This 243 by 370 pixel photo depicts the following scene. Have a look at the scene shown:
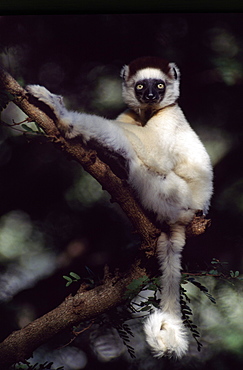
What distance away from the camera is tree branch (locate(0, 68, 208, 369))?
2137 millimetres

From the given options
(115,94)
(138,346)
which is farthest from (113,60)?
(138,346)

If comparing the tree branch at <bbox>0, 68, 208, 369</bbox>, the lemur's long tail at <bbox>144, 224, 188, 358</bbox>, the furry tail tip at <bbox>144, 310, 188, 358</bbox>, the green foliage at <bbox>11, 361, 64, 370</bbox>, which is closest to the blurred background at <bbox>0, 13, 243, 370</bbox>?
the green foliage at <bbox>11, 361, 64, 370</bbox>

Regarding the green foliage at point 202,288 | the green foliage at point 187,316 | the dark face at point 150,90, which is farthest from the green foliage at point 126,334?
the dark face at point 150,90

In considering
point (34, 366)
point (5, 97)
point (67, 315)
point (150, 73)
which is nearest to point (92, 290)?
point (67, 315)

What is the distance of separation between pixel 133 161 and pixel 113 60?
2.33 feet

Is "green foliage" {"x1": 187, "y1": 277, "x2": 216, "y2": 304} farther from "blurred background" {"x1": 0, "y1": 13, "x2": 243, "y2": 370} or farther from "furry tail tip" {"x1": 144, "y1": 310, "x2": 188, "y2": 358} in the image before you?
"furry tail tip" {"x1": 144, "y1": 310, "x2": 188, "y2": 358}

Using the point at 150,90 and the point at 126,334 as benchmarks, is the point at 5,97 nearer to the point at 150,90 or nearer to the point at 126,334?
the point at 150,90

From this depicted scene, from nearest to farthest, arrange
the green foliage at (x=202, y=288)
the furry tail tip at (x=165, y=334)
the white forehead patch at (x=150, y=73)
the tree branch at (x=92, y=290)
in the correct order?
the furry tail tip at (x=165, y=334)
the tree branch at (x=92, y=290)
the green foliage at (x=202, y=288)
the white forehead patch at (x=150, y=73)

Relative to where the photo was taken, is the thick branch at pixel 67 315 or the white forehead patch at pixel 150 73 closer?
the thick branch at pixel 67 315

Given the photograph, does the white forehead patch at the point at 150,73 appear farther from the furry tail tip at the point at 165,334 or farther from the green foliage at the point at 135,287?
the furry tail tip at the point at 165,334

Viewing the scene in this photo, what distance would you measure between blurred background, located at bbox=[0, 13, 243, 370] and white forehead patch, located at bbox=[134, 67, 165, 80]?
5.5 inches

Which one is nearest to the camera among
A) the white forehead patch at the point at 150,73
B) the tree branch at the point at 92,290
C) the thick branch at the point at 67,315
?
the tree branch at the point at 92,290

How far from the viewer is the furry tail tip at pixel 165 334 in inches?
80.0

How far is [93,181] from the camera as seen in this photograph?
8.38ft
